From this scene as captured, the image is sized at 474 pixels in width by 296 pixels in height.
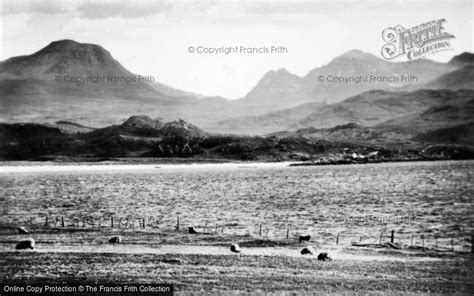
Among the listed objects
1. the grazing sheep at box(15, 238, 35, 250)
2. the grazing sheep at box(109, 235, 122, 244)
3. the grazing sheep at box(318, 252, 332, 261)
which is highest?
the grazing sheep at box(15, 238, 35, 250)

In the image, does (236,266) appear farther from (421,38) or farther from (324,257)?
(421,38)

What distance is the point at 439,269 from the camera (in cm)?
3841

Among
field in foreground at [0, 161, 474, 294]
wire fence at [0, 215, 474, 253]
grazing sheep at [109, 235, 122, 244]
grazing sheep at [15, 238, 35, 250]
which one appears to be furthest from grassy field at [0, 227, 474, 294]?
wire fence at [0, 215, 474, 253]

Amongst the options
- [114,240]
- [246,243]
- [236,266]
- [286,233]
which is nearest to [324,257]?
[236,266]

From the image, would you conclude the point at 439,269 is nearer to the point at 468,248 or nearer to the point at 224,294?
the point at 468,248

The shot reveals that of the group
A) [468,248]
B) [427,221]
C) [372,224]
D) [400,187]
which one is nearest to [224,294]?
[468,248]

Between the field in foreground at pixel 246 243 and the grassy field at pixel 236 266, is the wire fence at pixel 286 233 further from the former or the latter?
the grassy field at pixel 236 266

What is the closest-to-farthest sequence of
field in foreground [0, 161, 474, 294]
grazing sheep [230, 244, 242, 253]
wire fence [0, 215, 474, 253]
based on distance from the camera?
field in foreground [0, 161, 474, 294] → grazing sheep [230, 244, 242, 253] → wire fence [0, 215, 474, 253]

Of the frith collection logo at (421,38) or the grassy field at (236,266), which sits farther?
the frith collection logo at (421,38)

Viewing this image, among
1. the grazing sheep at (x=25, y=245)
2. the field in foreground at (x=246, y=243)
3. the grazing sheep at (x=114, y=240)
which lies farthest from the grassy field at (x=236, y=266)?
the grazing sheep at (x=25, y=245)

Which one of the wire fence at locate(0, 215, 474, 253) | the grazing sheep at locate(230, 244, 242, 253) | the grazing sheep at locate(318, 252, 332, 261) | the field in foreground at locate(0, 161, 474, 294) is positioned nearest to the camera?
the field in foreground at locate(0, 161, 474, 294)

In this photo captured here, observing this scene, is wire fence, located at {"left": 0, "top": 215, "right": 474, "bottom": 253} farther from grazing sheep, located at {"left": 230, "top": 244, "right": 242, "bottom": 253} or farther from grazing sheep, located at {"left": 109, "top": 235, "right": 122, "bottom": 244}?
grazing sheep, located at {"left": 109, "top": 235, "right": 122, "bottom": 244}

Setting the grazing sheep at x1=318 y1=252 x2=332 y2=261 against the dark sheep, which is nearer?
the grazing sheep at x1=318 y1=252 x2=332 y2=261

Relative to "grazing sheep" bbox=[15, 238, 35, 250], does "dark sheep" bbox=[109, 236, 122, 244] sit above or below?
below
